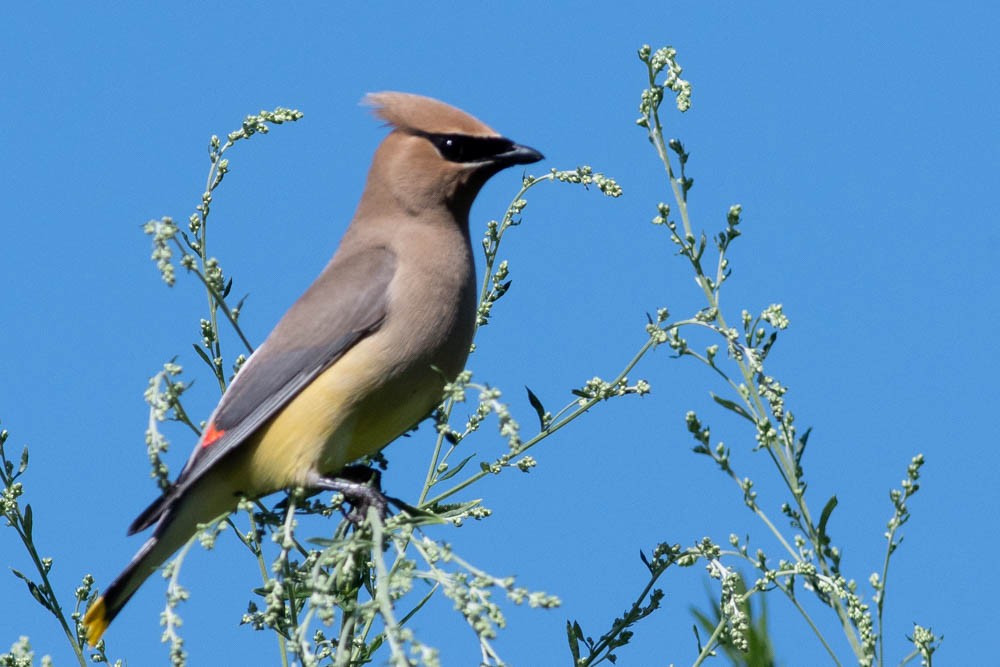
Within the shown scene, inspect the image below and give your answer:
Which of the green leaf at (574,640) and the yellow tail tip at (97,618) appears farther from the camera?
the yellow tail tip at (97,618)

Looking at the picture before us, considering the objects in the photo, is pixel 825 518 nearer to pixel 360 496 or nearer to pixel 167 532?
pixel 360 496

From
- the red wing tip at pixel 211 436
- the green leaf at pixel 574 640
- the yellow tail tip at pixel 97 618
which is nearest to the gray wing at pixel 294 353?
the red wing tip at pixel 211 436

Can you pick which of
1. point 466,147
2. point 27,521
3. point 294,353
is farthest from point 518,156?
point 27,521

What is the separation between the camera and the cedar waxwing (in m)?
3.69

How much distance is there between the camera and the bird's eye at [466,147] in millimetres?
4199

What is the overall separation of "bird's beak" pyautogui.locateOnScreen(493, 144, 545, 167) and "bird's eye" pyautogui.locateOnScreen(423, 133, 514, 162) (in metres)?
0.03

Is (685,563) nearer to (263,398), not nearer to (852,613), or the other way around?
(852,613)

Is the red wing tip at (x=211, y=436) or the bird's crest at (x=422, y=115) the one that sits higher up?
the bird's crest at (x=422, y=115)

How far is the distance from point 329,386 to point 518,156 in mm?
963

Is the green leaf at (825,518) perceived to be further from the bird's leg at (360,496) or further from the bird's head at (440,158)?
A: the bird's head at (440,158)

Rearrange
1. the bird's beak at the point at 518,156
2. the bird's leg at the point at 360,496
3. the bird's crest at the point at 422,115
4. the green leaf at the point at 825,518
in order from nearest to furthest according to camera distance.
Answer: the green leaf at the point at 825,518, the bird's leg at the point at 360,496, the bird's beak at the point at 518,156, the bird's crest at the point at 422,115

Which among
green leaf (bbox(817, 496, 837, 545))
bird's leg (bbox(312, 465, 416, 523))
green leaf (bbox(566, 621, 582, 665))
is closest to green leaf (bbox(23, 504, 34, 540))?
bird's leg (bbox(312, 465, 416, 523))

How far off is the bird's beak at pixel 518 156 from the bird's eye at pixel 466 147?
0.03 meters

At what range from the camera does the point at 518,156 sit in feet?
13.6
